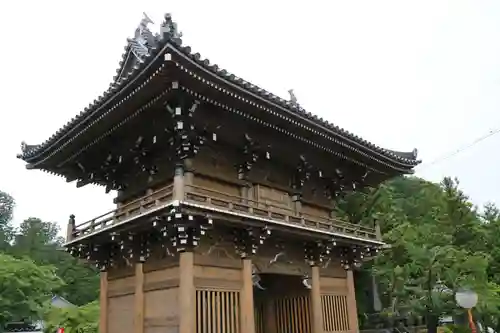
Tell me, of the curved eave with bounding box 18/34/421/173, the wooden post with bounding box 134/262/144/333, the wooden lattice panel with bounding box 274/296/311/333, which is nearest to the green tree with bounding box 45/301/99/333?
the wooden lattice panel with bounding box 274/296/311/333

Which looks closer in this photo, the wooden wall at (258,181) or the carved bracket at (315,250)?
the wooden wall at (258,181)

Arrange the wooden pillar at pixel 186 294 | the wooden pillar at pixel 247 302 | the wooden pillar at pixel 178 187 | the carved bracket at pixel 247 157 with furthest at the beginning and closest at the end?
the carved bracket at pixel 247 157 < the wooden pillar at pixel 247 302 < the wooden pillar at pixel 186 294 < the wooden pillar at pixel 178 187

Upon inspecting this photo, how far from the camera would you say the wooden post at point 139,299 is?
11.1 m

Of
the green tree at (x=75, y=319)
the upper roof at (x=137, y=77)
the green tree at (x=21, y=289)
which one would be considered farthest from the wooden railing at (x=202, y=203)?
the green tree at (x=21, y=289)

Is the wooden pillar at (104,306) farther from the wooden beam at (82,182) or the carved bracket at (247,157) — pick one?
the carved bracket at (247,157)

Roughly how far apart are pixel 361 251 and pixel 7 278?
26725mm

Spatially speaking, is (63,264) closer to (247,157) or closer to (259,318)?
(259,318)

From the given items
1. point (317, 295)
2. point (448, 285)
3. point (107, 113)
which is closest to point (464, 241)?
point (448, 285)

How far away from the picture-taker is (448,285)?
18391mm

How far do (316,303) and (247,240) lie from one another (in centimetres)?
373

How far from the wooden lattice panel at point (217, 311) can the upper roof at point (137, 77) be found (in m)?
4.95

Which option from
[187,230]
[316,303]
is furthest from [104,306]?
[316,303]

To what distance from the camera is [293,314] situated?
14133 mm

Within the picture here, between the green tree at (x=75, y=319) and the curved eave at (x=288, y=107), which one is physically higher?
the curved eave at (x=288, y=107)
